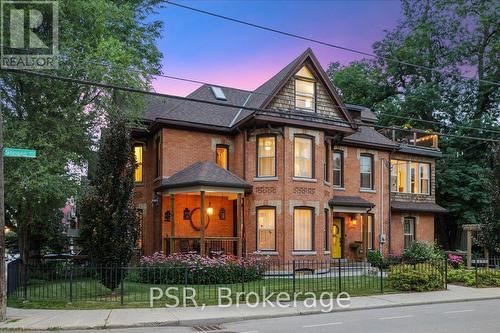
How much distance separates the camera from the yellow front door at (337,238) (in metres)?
27.3

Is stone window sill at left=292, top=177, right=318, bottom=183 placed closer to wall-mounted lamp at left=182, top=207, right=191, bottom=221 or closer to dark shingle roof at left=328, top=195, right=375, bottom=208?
dark shingle roof at left=328, top=195, right=375, bottom=208

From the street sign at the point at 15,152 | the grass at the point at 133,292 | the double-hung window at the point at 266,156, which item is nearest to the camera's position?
the street sign at the point at 15,152

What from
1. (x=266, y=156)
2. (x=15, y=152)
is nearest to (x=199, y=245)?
(x=266, y=156)

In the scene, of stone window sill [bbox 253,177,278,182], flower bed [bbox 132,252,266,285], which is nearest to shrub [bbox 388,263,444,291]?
flower bed [bbox 132,252,266,285]

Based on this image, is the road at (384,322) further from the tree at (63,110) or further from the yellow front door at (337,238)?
the yellow front door at (337,238)

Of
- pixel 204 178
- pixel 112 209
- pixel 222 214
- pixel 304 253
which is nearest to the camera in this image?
pixel 112 209

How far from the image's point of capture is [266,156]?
23031 mm

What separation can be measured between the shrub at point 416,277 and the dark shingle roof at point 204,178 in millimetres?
7700

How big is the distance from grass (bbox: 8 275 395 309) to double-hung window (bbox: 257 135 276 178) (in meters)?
5.65

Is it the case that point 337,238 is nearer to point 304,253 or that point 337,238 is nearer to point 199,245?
point 304,253

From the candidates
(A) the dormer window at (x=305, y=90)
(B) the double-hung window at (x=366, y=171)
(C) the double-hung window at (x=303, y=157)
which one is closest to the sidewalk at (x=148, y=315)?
(C) the double-hung window at (x=303, y=157)

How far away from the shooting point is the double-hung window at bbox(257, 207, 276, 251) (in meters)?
22.5

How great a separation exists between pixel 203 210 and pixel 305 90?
26.0ft

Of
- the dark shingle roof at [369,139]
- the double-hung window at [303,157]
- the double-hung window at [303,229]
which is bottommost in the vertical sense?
the double-hung window at [303,229]
